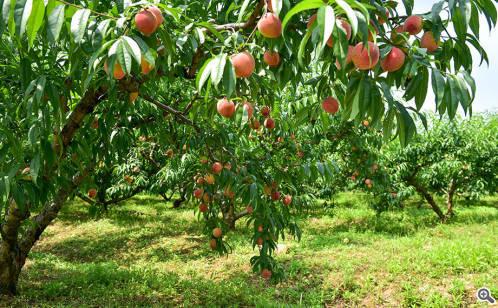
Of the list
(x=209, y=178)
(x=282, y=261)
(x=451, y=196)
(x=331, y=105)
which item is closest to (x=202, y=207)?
(x=209, y=178)

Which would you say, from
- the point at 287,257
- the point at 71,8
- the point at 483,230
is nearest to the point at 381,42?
the point at 71,8

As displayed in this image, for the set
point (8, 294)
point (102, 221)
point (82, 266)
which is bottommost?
point (102, 221)

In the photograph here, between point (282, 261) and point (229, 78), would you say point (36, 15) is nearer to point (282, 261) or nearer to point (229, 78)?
point (229, 78)

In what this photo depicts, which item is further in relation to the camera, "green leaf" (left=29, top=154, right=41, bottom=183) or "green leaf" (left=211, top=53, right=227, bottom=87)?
"green leaf" (left=29, top=154, right=41, bottom=183)

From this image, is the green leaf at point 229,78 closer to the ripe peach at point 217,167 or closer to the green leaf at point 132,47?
the green leaf at point 132,47

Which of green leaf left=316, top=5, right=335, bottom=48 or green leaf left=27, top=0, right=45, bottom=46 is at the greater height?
green leaf left=27, top=0, right=45, bottom=46

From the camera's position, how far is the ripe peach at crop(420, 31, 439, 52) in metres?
1.23

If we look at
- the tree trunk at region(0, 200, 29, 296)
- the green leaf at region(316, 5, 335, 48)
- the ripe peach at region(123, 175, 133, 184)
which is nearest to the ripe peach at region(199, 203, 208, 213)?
the tree trunk at region(0, 200, 29, 296)

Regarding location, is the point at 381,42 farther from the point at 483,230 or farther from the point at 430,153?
the point at 430,153

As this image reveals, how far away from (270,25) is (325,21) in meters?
0.32

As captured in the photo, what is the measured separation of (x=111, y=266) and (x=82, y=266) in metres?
0.44

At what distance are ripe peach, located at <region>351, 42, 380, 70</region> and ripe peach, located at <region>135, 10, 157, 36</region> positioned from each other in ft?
1.85

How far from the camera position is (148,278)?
5.17 meters

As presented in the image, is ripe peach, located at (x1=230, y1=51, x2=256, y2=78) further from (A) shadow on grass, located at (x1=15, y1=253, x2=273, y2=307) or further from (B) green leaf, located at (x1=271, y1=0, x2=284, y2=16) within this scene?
(A) shadow on grass, located at (x1=15, y1=253, x2=273, y2=307)
